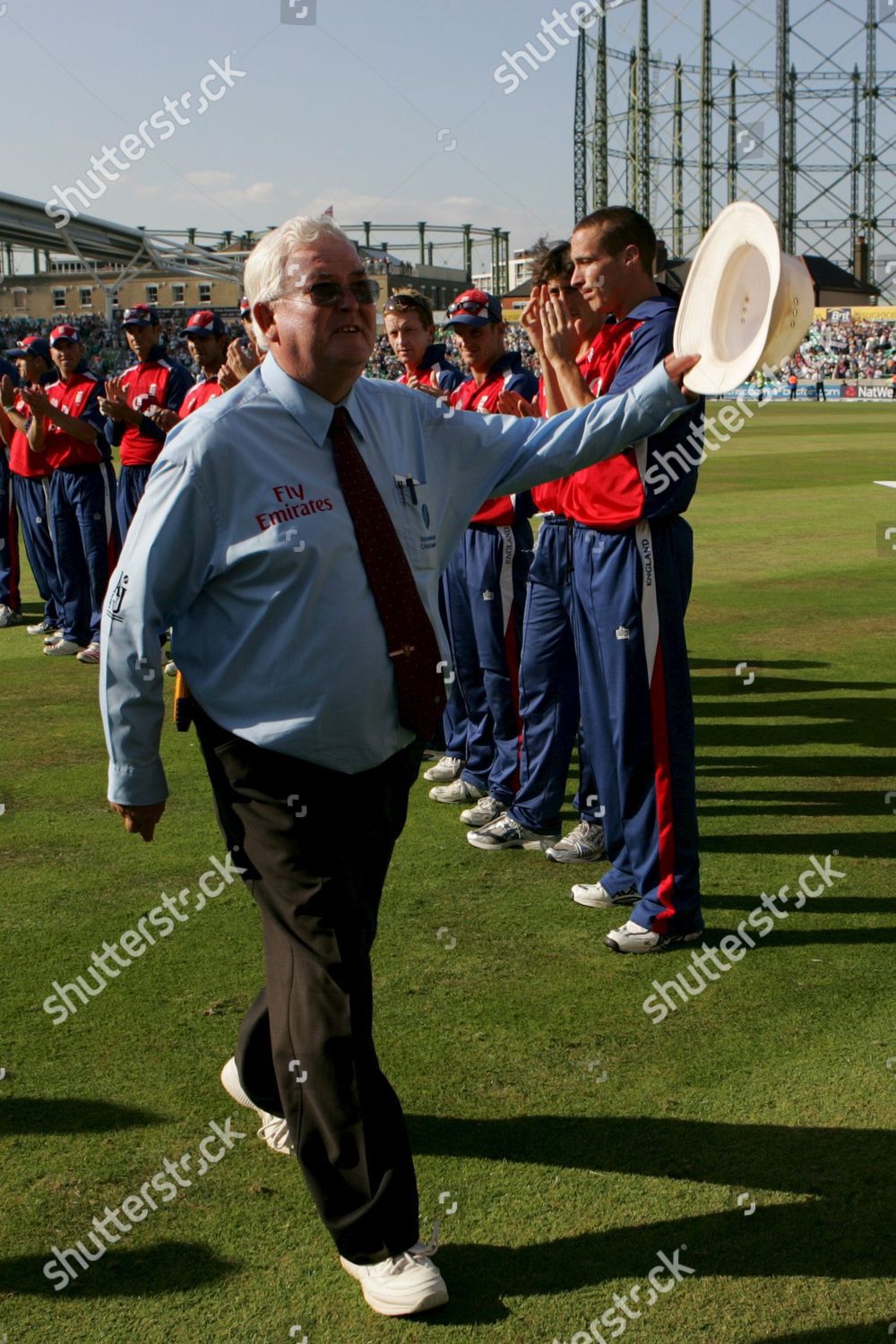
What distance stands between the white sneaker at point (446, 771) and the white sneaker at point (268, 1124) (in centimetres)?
356

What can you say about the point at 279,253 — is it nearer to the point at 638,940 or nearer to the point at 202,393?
the point at 638,940

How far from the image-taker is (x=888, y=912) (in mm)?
5262

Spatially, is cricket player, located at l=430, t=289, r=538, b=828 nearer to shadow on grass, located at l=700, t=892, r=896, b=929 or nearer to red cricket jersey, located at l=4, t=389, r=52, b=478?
shadow on grass, located at l=700, t=892, r=896, b=929

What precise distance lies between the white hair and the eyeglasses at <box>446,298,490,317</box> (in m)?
3.75

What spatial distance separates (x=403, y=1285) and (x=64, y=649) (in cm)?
872

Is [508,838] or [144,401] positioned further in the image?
[144,401]

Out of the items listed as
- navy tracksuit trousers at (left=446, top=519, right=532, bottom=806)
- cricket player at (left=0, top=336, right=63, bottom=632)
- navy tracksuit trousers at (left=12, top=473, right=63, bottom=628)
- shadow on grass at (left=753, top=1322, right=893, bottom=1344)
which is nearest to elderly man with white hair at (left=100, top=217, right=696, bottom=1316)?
shadow on grass at (left=753, top=1322, right=893, bottom=1344)

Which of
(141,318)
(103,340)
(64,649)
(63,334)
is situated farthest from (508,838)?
(103,340)

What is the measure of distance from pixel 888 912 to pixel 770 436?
29651 millimetres

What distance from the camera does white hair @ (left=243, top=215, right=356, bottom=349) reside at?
2.99m

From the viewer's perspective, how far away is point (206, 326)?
884 cm

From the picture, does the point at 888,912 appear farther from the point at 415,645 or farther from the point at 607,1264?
the point at 415,645

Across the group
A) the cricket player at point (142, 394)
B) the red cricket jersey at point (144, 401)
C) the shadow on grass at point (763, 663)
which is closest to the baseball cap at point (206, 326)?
the cricket player at point (142, 394)

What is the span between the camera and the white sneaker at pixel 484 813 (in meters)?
6.49
